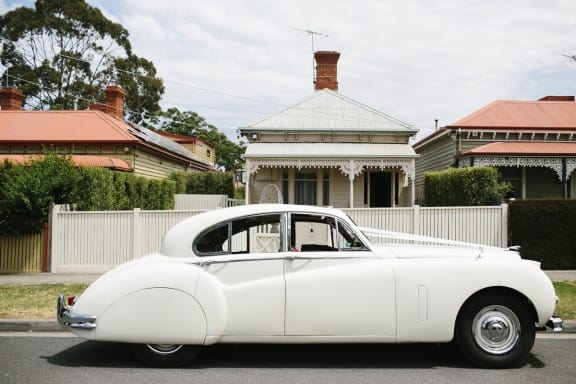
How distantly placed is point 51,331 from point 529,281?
20.4 feet

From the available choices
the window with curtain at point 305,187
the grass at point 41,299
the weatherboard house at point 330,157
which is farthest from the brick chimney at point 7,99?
the grass at point 41,299

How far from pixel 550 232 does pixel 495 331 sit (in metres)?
8.73

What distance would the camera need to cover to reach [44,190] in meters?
13.3

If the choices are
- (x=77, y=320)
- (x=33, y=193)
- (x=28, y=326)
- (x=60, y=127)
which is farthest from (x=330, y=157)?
(x=77, y=320)

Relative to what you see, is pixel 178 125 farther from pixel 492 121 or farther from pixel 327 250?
pixel 327 250

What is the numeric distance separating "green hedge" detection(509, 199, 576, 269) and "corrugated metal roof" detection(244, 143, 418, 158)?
7.77 m

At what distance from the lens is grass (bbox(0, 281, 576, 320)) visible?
798cm

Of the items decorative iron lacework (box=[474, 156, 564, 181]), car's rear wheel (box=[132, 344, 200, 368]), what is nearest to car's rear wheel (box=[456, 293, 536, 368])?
car's rear wheel (box=[132, 344, 200, 368])

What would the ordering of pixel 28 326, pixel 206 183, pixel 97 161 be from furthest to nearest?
pixel 206 183 < pixel 97 161 < pixel 28 326

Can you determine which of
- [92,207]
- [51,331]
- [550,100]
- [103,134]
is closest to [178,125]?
[103,134]

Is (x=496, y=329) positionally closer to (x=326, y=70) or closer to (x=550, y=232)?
(x=550, y=232)

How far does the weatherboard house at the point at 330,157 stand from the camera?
67.7ft

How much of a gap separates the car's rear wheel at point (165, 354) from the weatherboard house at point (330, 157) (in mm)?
15022

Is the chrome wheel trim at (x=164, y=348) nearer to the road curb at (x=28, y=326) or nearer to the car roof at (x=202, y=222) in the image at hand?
the car roof at (x=202, y=222)
